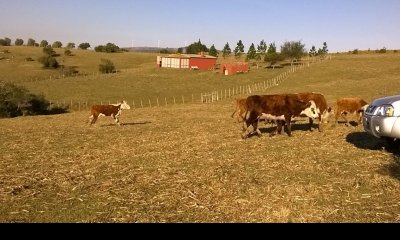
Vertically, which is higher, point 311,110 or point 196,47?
point 196,47

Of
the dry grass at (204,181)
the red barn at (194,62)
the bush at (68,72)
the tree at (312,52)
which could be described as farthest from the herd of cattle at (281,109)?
the tree at (312,52)

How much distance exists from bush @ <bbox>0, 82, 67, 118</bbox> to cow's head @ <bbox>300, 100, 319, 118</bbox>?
2840 centimetres

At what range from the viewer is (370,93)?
122ft

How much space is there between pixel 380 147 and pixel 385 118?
7.79 ft

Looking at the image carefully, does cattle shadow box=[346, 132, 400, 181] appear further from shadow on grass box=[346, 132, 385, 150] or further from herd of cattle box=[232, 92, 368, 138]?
herd of cattle box=[232, 92, 368, 138]

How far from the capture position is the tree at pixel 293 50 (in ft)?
297

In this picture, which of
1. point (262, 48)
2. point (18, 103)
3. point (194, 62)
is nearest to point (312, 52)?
point (262, 48)

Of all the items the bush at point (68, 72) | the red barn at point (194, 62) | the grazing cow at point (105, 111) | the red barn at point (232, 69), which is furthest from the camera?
the red barn at point (194, 62)

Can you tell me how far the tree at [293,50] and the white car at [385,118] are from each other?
82.3m

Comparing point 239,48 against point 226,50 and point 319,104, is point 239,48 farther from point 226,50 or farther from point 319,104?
point 319,104

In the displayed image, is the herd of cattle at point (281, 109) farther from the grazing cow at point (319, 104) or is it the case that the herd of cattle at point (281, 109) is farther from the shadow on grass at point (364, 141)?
the shadow on grass at point (364, 141)

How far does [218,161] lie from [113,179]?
2.59 m

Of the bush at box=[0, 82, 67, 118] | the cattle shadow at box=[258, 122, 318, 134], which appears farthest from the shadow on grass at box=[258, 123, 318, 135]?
the bush at box=[0, 82, 67, 118]

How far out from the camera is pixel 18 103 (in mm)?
36688
